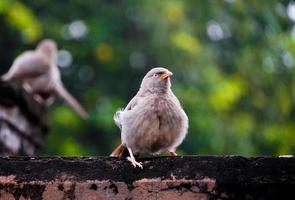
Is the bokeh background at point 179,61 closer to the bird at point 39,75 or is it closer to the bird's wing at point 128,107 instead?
the bird at point 39,75

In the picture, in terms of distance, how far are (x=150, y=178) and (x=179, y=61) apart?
863 cm

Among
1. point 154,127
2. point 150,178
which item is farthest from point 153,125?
point 150,178

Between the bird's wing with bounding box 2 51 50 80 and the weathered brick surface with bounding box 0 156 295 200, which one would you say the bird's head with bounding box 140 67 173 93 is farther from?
the bird's wing with bounding box 2 51 50 80

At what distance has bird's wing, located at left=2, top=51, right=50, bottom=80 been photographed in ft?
28.7

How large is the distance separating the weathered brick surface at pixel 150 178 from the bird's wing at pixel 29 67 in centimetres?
543

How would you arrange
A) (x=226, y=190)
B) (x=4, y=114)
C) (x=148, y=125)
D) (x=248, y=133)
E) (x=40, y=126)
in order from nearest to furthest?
1. (x=226, y=190)
2. (x=148, y=125)
3. (x=4, y=114)
4. (x=40, y=126)
5. (x=248, y=133)

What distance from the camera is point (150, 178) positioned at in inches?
119

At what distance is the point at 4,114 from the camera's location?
5.20m

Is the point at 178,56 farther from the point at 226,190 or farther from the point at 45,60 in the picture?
the point at 226,190

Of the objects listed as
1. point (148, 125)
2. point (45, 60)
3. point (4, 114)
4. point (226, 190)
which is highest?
point (45, 60)

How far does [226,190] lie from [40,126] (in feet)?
10.1

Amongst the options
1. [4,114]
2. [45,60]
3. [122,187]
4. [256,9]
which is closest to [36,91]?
[45,60]

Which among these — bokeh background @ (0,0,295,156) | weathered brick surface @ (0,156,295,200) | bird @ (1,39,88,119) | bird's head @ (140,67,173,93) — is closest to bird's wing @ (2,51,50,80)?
bird @ (1,39,88,119)

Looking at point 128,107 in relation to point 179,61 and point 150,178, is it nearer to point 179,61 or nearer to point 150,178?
point 150,178
